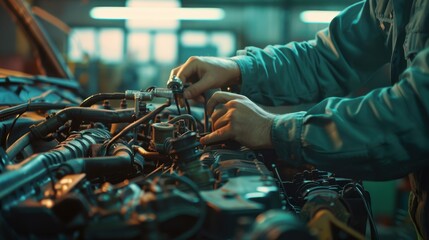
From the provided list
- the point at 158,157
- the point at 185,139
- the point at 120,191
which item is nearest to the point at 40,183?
the point at 120,191

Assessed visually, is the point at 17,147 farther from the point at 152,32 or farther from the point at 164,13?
the point at 152,32

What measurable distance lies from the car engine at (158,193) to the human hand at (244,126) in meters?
0.07

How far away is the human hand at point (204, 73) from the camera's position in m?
1.82

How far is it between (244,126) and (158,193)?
1.84 ft

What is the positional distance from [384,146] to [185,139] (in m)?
0.57

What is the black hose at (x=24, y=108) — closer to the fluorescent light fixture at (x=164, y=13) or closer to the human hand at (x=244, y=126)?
the human hand at (x=244, y=126)

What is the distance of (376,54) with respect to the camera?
6.99ft

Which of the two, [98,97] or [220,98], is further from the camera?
[98,97]

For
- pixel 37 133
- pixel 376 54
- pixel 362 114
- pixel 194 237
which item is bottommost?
pixel 194 237

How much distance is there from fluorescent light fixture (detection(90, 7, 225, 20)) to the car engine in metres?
9.27

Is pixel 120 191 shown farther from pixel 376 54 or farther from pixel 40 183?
pixel 376 54

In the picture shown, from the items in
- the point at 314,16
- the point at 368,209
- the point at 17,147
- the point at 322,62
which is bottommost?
the point at 368,209

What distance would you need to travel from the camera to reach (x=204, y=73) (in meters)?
1.89

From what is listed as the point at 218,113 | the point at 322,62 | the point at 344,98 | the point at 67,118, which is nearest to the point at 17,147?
the point at 67,118
